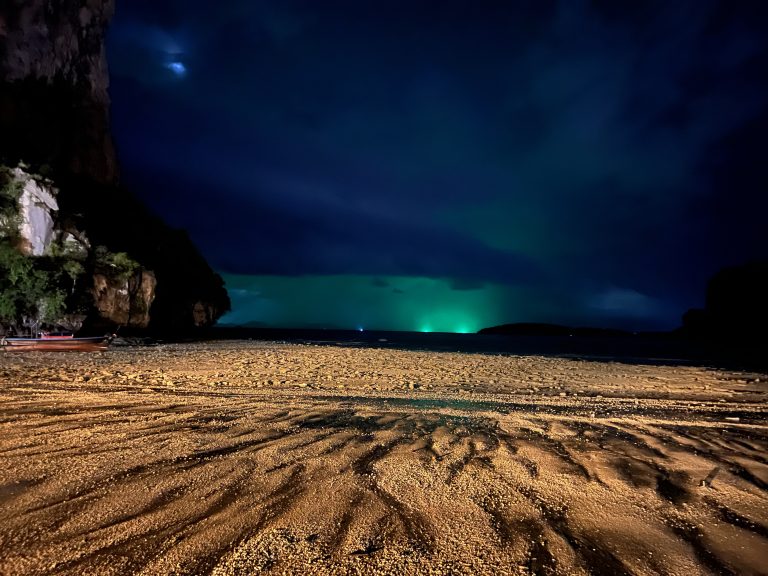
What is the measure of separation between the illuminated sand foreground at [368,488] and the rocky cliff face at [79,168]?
105 ft

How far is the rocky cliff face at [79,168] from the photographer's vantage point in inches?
1242

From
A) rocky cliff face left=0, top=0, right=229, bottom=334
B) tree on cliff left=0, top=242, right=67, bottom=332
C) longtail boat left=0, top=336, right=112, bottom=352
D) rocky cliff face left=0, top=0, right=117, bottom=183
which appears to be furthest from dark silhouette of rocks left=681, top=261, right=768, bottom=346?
rocky cliff face left=0, top=0, right=117, bottom=183

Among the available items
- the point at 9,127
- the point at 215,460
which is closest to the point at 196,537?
the point at 215,460

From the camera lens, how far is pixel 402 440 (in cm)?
494

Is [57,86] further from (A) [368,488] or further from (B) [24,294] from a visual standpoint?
(A) [368,488]

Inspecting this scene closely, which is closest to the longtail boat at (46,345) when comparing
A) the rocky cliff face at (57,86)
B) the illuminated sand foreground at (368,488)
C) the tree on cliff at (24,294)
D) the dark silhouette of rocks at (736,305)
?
the tree on cliff at (24,294)

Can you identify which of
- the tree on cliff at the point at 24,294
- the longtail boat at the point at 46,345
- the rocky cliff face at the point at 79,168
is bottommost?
the longtail boat at the point at 46,345

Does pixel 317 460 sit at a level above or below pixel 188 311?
below

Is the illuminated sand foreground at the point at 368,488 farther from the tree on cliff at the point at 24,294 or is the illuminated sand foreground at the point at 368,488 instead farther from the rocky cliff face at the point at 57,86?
the rocky cliff face at the point at 57,86

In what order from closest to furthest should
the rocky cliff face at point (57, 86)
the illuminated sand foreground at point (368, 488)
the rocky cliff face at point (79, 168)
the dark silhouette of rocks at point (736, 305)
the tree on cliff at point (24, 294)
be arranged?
the illuminated sand foreground at point (368, 488) → the tree on cliff at point (24, 294) → the rocky cliff face at point (79, 168) → the rocky cliff face at point (57, 86) → the dark silhouette of rocks at point (736, 305)

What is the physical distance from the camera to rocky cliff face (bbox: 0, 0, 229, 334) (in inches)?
1242

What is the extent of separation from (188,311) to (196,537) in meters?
59.7

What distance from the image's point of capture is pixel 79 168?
148ft

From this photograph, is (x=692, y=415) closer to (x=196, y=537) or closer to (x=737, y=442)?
(x=737, y=442)
